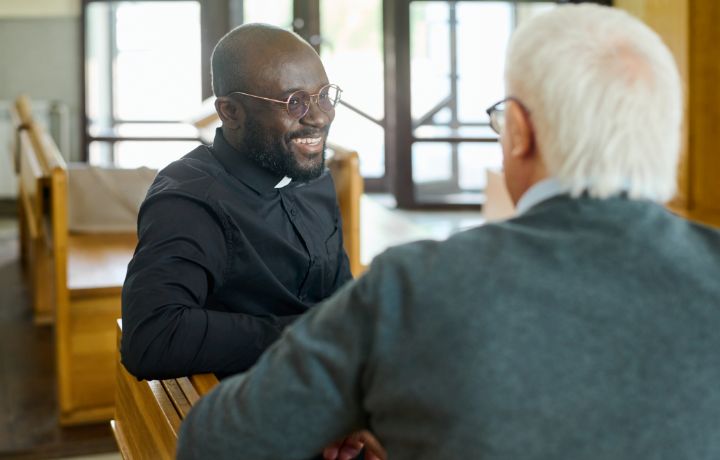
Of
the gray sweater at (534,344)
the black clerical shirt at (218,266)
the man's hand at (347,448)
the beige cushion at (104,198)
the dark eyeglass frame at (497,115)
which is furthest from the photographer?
the beige cushion at (104,198)

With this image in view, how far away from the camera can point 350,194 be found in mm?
3443

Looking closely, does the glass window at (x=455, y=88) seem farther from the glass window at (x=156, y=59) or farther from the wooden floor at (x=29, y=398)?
the wooden floor at (x=29, y=398)

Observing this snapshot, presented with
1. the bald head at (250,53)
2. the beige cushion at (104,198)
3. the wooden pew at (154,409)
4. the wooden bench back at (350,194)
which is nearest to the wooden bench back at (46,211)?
the beige cushion at (104,198)

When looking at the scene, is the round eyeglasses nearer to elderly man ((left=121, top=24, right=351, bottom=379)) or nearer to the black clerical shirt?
elderly man ((left=121, top=24, right=351, bottom=379))

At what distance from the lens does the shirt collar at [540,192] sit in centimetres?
105

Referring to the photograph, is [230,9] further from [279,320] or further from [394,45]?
[279,320]

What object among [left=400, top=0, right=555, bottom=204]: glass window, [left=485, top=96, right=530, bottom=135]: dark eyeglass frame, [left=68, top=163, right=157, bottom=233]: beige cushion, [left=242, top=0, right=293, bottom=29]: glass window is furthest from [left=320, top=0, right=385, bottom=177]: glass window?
[left=485, top=96, right=530, bottom=135]: dark eyeglass frame

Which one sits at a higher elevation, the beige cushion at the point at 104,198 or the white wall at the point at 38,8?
the white wall at the point at 38,8

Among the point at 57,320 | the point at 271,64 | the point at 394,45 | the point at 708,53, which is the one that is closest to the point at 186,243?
the point at 271,64

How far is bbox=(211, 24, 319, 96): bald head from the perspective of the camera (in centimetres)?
186

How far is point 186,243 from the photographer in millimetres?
1676

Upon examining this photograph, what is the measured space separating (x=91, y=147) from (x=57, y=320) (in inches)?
202

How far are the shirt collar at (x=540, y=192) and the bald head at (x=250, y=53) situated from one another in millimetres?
866

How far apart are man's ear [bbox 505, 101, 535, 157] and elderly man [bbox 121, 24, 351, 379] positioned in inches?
27.7
